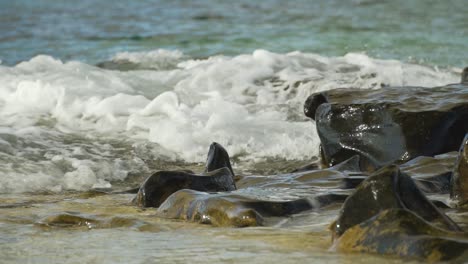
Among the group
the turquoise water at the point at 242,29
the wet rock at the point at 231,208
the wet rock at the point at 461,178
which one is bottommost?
the turquoise water at the point at 242,29

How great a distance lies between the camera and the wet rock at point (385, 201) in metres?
3.20

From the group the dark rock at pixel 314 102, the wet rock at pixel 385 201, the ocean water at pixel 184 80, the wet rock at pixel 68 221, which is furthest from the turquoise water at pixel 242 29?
the wet rock at pixel 385 201

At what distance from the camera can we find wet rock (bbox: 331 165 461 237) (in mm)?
3197

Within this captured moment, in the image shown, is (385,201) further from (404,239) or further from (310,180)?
(310,180)

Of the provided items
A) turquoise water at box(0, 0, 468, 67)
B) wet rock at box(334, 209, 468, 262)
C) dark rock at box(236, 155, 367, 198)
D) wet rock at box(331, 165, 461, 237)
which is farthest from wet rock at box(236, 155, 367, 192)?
turquoise water at box(0, 0, 468, 67)

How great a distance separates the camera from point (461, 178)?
4.03m

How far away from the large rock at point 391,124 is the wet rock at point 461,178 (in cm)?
128

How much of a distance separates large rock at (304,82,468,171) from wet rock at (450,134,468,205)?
1275mm

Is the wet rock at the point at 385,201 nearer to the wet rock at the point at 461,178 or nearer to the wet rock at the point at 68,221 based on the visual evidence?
the wet rock at the point at 461,178

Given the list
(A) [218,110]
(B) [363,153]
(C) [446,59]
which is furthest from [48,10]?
(B) [363,153]

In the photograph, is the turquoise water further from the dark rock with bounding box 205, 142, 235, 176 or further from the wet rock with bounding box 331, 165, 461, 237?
the wet rock with bounding box 331, 165, 461, 237

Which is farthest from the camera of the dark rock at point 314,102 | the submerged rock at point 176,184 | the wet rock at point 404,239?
the dark rock at point 314,102

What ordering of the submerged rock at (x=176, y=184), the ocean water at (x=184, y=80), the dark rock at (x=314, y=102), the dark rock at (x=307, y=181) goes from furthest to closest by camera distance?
the ocean water at (x=184, y=80) < the dark rock at (x=314, y=102) < the submerged rock at (x=176, y=184) < the dark rock at (x=307, y=181)

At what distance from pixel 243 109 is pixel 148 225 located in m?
4.54
